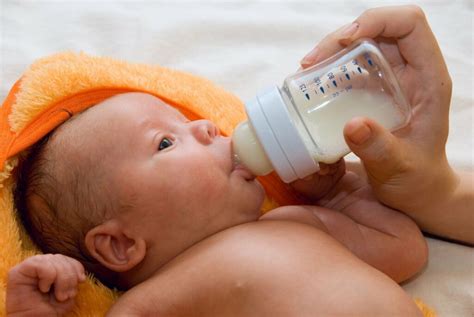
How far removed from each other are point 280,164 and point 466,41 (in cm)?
95

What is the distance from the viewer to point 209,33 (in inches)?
69.7

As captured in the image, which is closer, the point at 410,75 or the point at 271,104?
the point at 271,104

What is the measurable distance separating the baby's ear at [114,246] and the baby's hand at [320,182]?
1.10ft

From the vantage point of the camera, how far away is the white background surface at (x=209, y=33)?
1.66 m

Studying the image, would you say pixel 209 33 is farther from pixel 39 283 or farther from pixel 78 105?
pixel 39 283

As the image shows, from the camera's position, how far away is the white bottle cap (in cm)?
96

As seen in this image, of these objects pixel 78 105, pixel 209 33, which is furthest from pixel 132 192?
pixel 209 33

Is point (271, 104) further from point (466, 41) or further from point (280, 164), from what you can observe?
point (466, 41)

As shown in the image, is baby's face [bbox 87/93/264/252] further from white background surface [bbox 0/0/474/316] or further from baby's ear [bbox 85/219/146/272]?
white background surface [bbox 0/0/474/316]

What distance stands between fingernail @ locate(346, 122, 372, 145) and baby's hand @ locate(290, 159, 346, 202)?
0.27 m

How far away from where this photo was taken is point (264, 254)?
99cm

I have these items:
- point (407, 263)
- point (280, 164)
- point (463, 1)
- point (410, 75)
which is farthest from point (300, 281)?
point (463, 1)

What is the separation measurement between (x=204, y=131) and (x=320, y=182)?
260mm

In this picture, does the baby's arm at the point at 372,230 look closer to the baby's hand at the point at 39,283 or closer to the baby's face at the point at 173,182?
the baby's face at the point at 173,182
